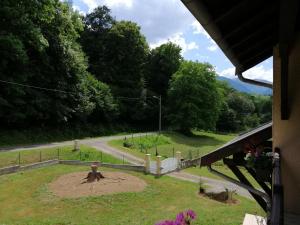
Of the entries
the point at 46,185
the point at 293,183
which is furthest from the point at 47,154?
the point at 293,183

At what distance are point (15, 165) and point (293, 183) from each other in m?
17.5

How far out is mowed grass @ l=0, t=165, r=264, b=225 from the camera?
1124cm

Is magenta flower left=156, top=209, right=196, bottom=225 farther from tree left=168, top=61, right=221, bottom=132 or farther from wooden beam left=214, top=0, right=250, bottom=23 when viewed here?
tree left=168, top=61, right=221, bottom=132

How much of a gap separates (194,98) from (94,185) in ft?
108

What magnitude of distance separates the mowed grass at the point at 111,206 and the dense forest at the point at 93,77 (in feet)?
36.9

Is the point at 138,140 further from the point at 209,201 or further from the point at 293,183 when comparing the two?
the point at 293,183

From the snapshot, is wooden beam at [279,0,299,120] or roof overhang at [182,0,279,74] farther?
roof overhang at [182,0,279,74]

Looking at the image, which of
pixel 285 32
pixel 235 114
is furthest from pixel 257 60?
pixel 235 114

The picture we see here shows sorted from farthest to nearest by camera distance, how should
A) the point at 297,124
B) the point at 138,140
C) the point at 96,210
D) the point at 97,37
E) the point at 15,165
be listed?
the point at 97,37
the point at 138,140
the point at 15,165
the point at 96,210
the point at 297,124

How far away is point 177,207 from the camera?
43.1 feet

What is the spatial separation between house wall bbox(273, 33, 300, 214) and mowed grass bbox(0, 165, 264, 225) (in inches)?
261

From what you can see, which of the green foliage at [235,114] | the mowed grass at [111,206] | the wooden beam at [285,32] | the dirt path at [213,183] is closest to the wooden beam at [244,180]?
the wooden beam at [285,32]

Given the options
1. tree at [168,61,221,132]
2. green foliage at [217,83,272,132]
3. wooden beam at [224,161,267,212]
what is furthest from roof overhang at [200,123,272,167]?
green foliage at [217,83,272,132]

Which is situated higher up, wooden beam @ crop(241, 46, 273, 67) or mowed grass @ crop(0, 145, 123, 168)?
wooden beam @ crop(241, 46, 273, 67)
